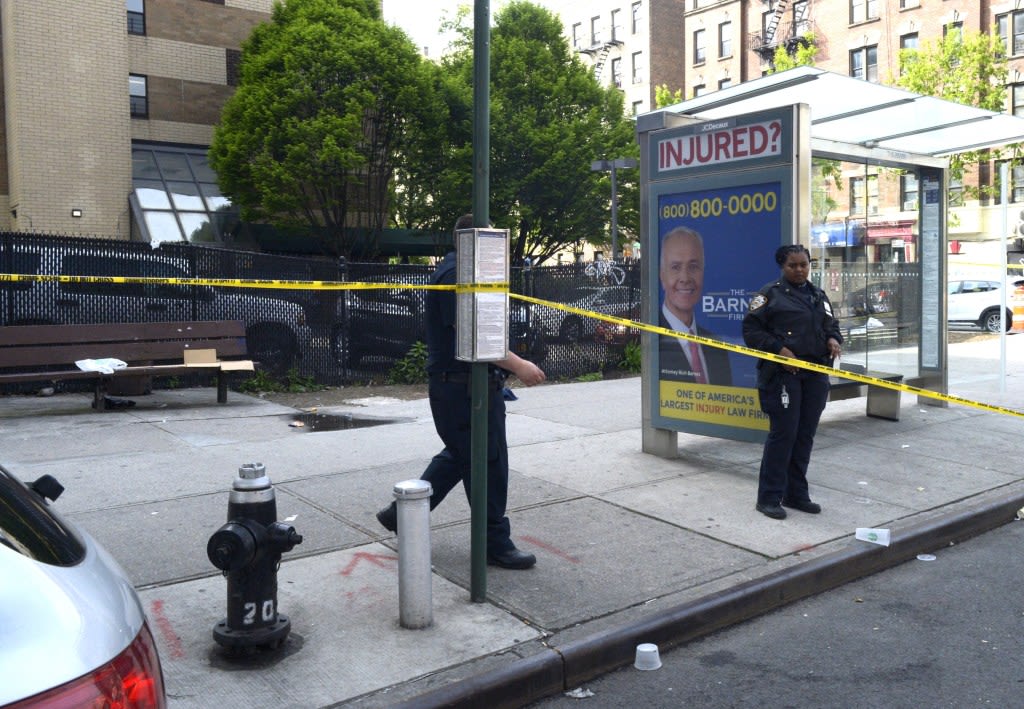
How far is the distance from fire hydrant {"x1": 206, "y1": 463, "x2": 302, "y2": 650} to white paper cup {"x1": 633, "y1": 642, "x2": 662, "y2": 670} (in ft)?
5.26

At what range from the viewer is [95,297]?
440 inches

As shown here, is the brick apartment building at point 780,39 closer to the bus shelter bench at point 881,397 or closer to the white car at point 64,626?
the bus shelter bench at point 881,397

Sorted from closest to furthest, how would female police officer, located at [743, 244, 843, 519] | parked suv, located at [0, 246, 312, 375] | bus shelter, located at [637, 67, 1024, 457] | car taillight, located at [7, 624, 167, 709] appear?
car taillight, located at [7, 624, 167, 709], female police officer, located at [743, 244, 843, 519], bus shelter, located at [637, 67, 1024, 457], parked suv, located at [0, 246, 312, 375]

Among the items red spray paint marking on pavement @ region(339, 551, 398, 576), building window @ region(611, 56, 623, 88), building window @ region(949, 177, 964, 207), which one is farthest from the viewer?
building window @ region(611, 56, 623, 88)

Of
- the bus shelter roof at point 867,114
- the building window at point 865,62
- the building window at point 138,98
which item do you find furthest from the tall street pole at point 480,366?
the building window at point 865,62

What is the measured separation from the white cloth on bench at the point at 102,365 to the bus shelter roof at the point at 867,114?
252 inches

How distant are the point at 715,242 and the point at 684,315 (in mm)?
653

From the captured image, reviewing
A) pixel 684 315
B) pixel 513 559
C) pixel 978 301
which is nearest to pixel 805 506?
pixel 684 315

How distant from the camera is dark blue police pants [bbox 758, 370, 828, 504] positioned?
6.33m

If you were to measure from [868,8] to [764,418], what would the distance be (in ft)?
145

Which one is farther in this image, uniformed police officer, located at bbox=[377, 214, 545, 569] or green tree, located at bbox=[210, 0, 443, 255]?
green tree, located at bbox=[210, 0, 443, 255]

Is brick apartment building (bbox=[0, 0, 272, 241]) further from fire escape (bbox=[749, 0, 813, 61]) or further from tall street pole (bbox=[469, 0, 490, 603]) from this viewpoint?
fire escape (bbox=[749, 0, 813, 61])

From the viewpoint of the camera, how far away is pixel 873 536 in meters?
5.87

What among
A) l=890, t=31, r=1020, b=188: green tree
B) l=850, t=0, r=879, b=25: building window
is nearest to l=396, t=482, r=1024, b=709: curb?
l=890, t=31, r=1020, b=188: green tree
